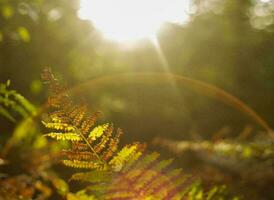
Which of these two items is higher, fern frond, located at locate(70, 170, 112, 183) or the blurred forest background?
the blurred forest background

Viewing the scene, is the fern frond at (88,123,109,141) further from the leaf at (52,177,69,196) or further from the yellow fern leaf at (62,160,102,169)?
the leaf at (52,177,69,196)

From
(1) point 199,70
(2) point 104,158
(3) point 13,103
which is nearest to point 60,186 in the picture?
(2) point 104,158

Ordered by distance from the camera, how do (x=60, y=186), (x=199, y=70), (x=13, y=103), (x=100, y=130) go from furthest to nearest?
(x=199, y=70) → (x=13, y=103) → (x=60, y=186) → (x=100, y=130)

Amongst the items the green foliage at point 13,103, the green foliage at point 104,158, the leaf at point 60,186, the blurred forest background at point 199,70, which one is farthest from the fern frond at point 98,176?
the blurred forest background at point 199,70

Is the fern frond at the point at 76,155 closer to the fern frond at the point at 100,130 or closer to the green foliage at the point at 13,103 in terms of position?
the fern frond at the point at 100,130

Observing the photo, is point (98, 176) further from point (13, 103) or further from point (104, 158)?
point (13, 103)

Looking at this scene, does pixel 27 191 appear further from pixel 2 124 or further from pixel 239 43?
pixel 239 43

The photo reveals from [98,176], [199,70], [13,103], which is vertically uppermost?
[199,70]

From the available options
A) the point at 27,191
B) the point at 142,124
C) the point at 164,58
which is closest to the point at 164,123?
the point at 142,124

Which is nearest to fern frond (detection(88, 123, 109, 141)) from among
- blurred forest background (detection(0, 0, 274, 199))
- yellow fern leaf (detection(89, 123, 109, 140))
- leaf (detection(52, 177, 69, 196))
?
yellow fern leaf (detection(89, 123, 109, 140))

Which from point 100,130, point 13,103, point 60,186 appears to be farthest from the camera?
point 13,103

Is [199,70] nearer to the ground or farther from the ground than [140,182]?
farther from the ground
